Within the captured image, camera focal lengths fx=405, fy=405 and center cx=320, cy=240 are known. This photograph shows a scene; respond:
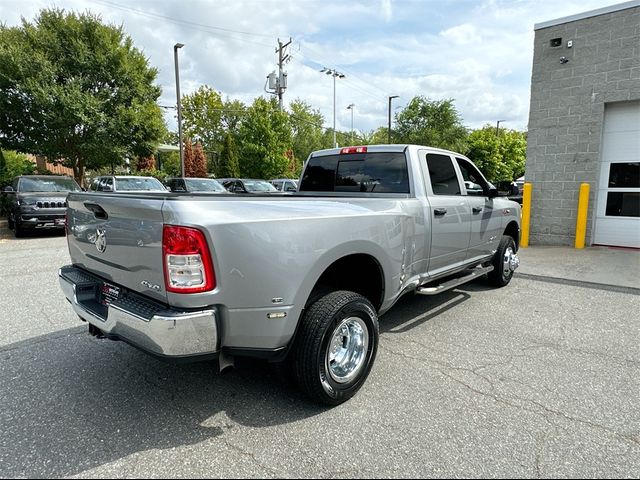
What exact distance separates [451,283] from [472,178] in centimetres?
173

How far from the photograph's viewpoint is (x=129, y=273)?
2566mm

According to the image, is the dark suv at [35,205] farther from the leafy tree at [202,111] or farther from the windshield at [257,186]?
the leafy tree at [202,111]

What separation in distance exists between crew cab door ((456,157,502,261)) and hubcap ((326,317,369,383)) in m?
2.41

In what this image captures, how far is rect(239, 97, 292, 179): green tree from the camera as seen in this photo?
2775 centimetres

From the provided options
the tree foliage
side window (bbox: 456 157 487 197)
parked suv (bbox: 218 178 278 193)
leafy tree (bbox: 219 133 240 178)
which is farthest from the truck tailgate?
the tree foliage

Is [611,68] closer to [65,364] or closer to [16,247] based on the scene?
[65,364]

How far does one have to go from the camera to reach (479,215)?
5.02 meters

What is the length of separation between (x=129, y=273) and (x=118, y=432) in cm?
102

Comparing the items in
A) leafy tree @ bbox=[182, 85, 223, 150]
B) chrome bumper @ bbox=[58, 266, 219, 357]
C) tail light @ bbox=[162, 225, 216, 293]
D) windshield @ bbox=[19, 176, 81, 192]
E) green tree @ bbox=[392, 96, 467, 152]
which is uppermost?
leafy tree @ bbox=[182, 85, 223, 150]

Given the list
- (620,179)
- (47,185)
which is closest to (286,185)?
(47,185)

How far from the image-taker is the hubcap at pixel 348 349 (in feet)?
9.75

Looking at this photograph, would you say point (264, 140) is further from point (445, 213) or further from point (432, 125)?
point (445, 213)

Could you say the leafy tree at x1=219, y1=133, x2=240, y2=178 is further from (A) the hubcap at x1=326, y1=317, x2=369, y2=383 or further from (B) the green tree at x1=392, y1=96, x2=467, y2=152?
(A) the hubcap at x1=326, y1=317, x2=369, y2=383

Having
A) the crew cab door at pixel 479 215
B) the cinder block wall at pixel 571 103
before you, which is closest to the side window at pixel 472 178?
the crew cab door at pixel 479 215
